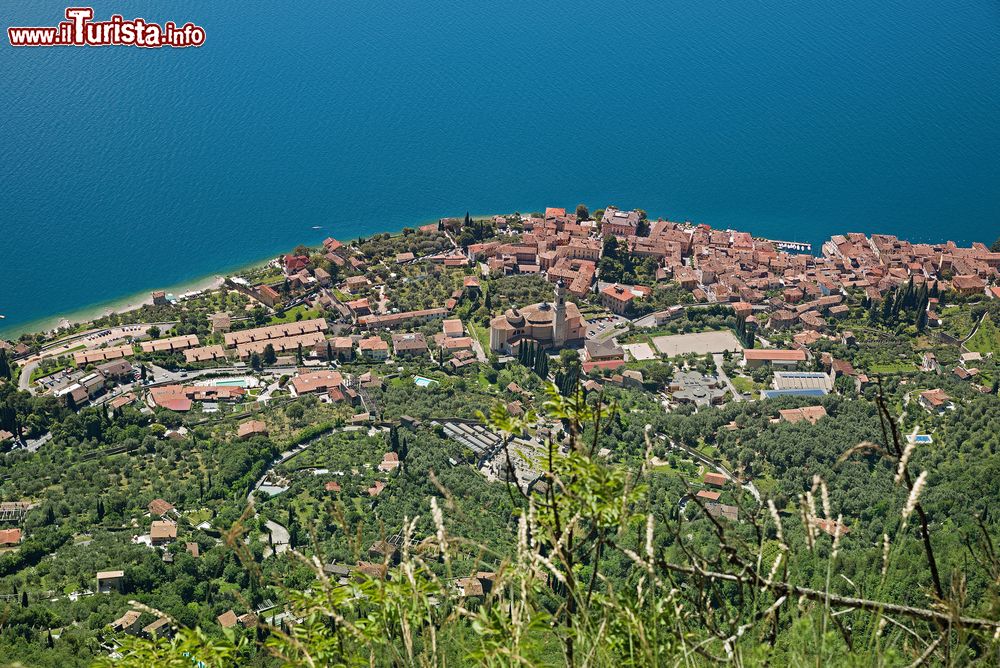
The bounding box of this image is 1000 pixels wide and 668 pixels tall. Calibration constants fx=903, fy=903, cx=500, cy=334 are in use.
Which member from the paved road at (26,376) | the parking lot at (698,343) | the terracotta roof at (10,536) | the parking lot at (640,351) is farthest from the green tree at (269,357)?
the parking lot at (698,343)

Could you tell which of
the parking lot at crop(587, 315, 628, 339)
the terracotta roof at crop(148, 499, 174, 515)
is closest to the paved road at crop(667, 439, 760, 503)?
the parking lot at crop(587, 315, 628, 339)

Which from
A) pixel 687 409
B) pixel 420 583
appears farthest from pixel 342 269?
pixel 420 583

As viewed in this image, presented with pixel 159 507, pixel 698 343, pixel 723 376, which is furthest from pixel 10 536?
pixel 698 343

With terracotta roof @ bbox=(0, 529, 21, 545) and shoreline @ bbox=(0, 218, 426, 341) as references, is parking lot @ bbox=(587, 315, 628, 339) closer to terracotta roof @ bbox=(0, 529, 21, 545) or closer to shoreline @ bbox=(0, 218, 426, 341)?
shoreline @ bbox=(0, 218, 426, 341)

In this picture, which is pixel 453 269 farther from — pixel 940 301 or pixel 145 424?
pixel 940 301

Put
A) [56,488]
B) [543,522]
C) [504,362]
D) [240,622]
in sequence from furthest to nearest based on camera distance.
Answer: [504,362]
[56,488]
[240,622]
[543,522]

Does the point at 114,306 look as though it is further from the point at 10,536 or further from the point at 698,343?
the point at 698,343
